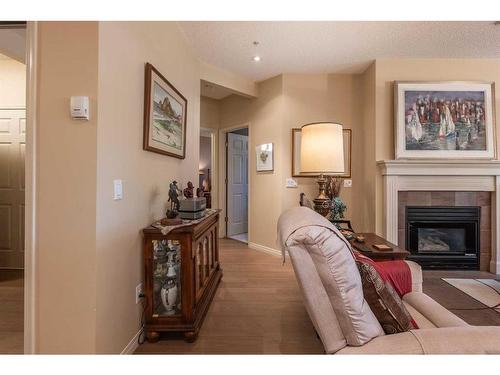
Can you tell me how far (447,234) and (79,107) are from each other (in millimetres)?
4357

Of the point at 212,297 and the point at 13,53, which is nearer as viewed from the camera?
the point at 13,53

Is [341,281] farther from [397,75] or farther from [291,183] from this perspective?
[397,75]

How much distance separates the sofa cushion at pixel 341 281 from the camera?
996mm

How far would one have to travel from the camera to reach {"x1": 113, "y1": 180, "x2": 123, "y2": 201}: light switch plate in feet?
4.92

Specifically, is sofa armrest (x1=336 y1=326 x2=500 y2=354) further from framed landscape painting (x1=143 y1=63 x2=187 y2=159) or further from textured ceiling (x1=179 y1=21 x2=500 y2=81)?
textured ceiling (x1=179 y1=21 x2=500 y2=81)

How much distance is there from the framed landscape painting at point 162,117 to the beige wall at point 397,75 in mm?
2520

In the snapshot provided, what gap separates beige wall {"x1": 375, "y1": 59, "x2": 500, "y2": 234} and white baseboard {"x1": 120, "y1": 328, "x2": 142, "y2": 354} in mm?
3010

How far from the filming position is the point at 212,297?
8.07 feet

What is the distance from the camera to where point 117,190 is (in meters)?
1.53

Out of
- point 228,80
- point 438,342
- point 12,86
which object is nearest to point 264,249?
point 228,80

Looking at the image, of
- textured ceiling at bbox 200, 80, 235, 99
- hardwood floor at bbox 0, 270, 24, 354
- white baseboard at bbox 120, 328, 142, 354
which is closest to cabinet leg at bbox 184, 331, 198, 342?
white baseboard at bbox 120, 328, 142, 354

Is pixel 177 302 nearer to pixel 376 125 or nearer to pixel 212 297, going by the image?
pixel 212 297
